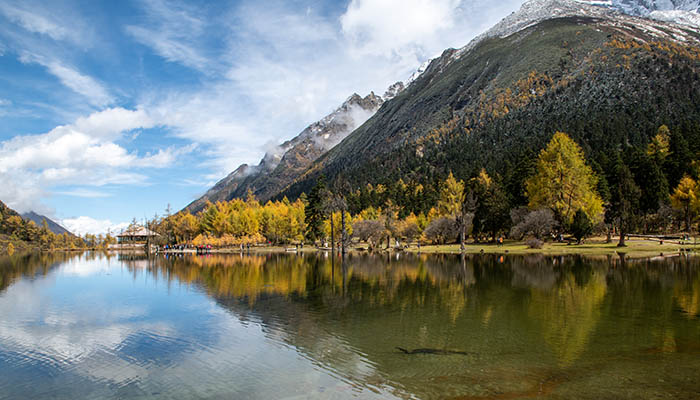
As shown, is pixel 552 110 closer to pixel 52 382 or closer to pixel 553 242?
pixel 553 242

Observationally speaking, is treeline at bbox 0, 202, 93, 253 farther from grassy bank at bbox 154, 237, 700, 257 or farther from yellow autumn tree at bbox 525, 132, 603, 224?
yellow autumn tree at bbox 525, 132, 603, 224

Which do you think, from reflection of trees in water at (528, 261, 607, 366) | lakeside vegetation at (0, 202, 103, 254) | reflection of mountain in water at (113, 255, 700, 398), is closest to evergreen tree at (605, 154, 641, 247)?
reflection of mountain in water at (113, 255, 700, 398)

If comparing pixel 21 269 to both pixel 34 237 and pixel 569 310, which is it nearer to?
pixel 569 310

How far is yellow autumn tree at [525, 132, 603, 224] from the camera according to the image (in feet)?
222

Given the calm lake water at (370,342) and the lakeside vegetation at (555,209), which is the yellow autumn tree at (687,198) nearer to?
the lakeside vegetation at (555,209)

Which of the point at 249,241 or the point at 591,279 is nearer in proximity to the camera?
the point at 591,279

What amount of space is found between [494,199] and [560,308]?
6080 centimetres

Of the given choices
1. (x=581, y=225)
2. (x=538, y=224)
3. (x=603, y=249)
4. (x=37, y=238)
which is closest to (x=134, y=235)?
(x=37, y=238)

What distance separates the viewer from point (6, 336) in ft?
67.7

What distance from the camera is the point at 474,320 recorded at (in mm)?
20469

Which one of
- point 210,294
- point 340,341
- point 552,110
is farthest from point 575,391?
point 552,110

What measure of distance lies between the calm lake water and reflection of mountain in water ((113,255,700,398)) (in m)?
0.09

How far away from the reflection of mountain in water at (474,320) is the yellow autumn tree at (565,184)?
30.2m

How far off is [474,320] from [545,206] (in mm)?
56287
